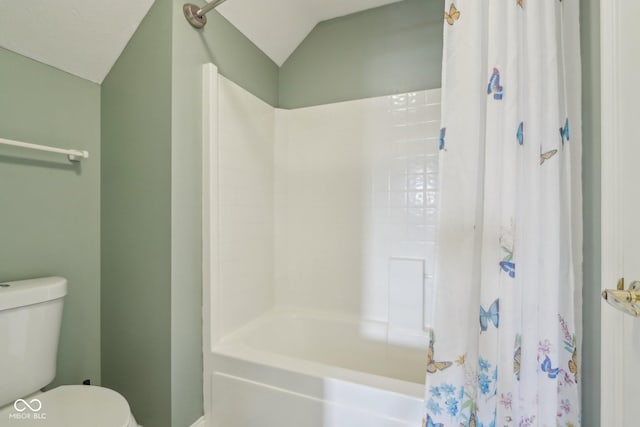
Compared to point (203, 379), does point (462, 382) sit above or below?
above

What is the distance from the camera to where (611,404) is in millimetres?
606

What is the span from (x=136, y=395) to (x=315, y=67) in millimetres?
2232

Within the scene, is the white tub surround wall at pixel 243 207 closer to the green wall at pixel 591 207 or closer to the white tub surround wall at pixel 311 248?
the white tub surround wall at pixel 311 248

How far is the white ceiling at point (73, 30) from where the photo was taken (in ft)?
3.91

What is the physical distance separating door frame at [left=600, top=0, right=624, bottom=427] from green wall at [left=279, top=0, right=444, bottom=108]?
127cm

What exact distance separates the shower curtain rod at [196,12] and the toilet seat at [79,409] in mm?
1669

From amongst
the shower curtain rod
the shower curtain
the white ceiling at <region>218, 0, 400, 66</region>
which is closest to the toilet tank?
the shower curtain rod

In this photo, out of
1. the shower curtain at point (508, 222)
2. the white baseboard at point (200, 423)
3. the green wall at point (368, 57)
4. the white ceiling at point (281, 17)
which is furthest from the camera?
the green wall at point (368, 57)

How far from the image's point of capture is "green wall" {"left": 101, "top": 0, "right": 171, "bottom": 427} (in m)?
1.38

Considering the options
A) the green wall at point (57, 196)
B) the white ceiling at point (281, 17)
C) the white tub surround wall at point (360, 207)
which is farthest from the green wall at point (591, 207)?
the green wall at point (57, 196)

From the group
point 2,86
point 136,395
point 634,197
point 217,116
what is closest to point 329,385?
point 136,395

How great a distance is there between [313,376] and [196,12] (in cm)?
178

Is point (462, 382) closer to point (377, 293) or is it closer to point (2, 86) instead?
point (377, 293)

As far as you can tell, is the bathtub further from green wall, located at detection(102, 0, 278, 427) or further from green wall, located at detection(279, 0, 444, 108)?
green wall, located at detection(279, 0, 444, 108)
